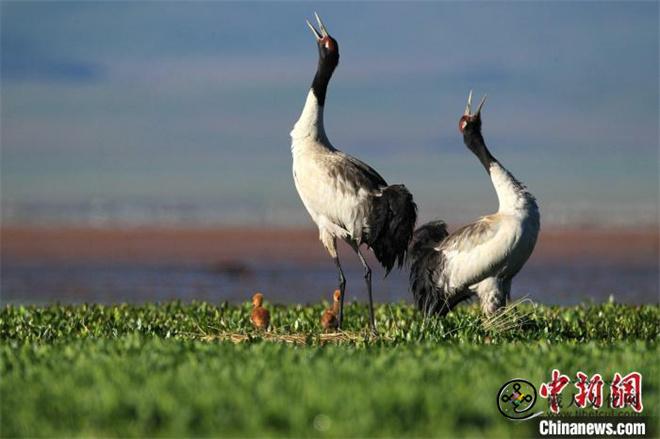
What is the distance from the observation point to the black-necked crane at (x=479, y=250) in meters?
10.8

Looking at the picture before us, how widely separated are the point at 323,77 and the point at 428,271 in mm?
2895

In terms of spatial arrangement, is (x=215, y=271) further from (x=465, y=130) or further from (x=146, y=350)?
(x=146, y=350)

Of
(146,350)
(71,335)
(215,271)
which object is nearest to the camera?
(146,350)

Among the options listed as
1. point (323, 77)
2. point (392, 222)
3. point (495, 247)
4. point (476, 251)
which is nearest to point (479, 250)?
point (476, 251)

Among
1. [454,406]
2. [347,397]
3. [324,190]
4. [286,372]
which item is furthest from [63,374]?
[324,190]

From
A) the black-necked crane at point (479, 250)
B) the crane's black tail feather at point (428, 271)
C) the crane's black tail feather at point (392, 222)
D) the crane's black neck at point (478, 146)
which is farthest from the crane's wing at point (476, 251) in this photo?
the crane's black neck at point (478, 146)

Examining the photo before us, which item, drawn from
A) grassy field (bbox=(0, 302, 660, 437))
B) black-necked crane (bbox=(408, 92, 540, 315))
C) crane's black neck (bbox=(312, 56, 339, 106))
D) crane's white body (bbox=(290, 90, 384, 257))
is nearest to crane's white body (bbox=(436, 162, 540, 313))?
black-necked crane (bbox=(408, 92, 540, 315))

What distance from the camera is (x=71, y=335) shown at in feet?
35.2

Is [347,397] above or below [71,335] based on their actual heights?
below

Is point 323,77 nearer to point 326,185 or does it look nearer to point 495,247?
point 326,185

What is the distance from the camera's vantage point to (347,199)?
1119 centimetres

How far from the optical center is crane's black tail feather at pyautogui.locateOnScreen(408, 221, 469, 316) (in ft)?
37.8

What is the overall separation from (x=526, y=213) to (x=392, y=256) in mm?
1709

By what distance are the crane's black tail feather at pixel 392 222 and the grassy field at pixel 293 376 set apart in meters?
0.96
